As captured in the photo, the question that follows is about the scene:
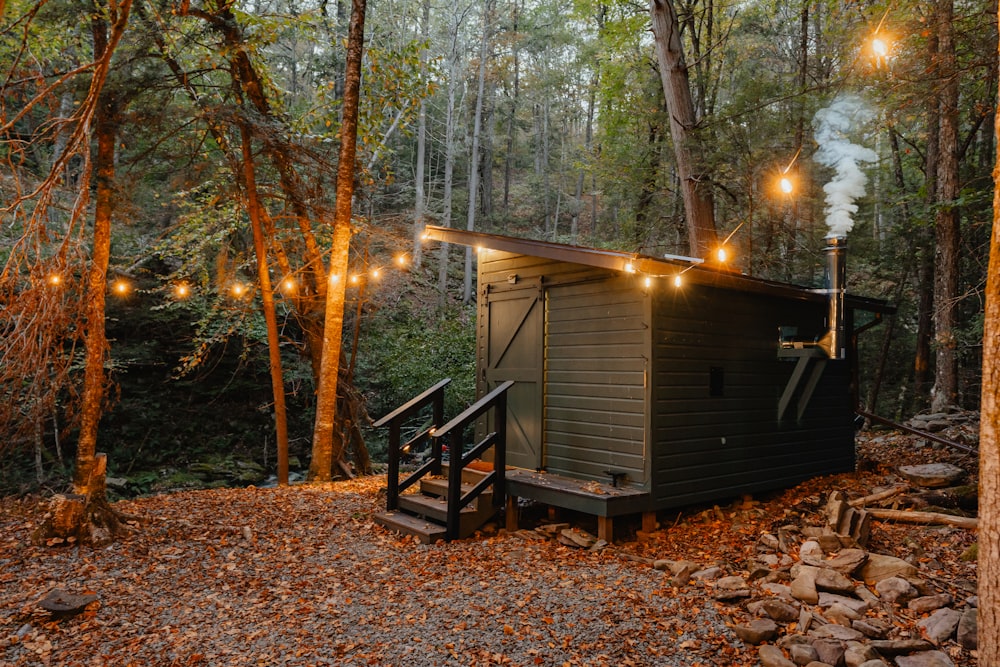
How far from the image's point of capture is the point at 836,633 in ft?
11.5

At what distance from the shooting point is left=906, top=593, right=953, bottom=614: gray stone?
3.78 m

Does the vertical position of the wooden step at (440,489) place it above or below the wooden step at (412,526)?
above

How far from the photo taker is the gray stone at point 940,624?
11.4 ft

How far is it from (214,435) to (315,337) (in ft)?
16.4

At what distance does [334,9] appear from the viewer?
19766mm

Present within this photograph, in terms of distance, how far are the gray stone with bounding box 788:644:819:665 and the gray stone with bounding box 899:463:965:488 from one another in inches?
165

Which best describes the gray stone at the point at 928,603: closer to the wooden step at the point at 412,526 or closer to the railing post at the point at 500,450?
the railing post at the point at 500,450

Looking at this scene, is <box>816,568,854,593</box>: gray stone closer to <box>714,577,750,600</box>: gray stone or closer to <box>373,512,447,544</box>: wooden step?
<box>714,577,750,600</box>: gray stone

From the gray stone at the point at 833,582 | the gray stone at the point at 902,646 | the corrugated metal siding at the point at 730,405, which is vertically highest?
the corrugated metal siding at the point at 730,405

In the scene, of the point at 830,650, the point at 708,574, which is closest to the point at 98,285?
the point at 708,574

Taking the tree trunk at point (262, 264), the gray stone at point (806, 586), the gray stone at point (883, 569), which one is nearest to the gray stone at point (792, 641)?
the gray stone at point (806, 586)

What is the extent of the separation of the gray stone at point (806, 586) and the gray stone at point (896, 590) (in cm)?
40

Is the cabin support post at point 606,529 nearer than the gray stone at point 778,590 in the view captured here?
No

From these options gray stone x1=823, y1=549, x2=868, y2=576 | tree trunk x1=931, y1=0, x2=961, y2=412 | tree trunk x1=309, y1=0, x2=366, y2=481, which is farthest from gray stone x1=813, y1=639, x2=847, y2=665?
tree trunk x1=931, y1=0, x2=961, y2=412
